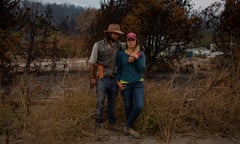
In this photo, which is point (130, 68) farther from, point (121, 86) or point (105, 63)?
point (105, 63)

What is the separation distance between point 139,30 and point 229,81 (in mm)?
10406

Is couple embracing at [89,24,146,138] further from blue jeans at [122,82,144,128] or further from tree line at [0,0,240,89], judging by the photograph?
tree line at [0,0,240,89]

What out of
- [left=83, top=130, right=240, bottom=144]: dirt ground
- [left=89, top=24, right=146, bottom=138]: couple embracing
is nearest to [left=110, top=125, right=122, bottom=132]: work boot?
[left=83, top=130, right=240, bottom=144]: dirt ground

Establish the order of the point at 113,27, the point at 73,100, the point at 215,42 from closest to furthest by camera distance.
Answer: the point at 113,27
the point at 73,100
the point at 215,42

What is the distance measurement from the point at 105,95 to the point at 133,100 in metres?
0.51

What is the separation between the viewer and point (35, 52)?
17.6m

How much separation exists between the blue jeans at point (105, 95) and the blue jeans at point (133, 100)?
23cm

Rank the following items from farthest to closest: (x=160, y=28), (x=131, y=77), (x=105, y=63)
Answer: (x=160, y=28) < (x=105, y=63) < (x=131, y=77)

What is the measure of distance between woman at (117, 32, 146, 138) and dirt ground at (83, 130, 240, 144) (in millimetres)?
143

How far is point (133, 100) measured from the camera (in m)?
6.02

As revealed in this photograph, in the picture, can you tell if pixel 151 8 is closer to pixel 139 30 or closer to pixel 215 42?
pixel 139 30

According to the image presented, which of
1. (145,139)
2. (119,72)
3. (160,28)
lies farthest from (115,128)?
(160,28)

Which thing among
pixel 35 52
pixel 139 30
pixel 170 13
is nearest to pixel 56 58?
pixel 35 52

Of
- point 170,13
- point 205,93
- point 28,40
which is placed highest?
point 170,13
